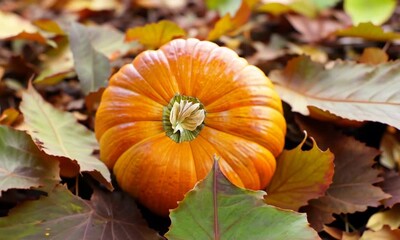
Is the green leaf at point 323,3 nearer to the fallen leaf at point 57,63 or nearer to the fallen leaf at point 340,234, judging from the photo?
the fallen leaf at point 57,63

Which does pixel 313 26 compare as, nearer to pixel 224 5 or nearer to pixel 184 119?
pixel 224 5

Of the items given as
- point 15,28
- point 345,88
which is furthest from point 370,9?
point 15,28

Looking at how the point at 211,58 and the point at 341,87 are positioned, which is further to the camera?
the point at 341,87

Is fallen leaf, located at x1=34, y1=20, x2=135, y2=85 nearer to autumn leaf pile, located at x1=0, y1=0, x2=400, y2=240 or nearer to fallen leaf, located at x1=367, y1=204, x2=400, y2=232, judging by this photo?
autumn leaf pile, located at x1=0, y1=0, x2=400, y2=240

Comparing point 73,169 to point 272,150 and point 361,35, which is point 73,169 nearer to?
point 272,150

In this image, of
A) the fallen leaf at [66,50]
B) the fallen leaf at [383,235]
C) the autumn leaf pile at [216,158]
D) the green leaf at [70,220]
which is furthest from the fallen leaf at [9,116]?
the fallen leaf at [383,235]

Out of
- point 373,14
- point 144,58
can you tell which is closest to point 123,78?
point 144,58
